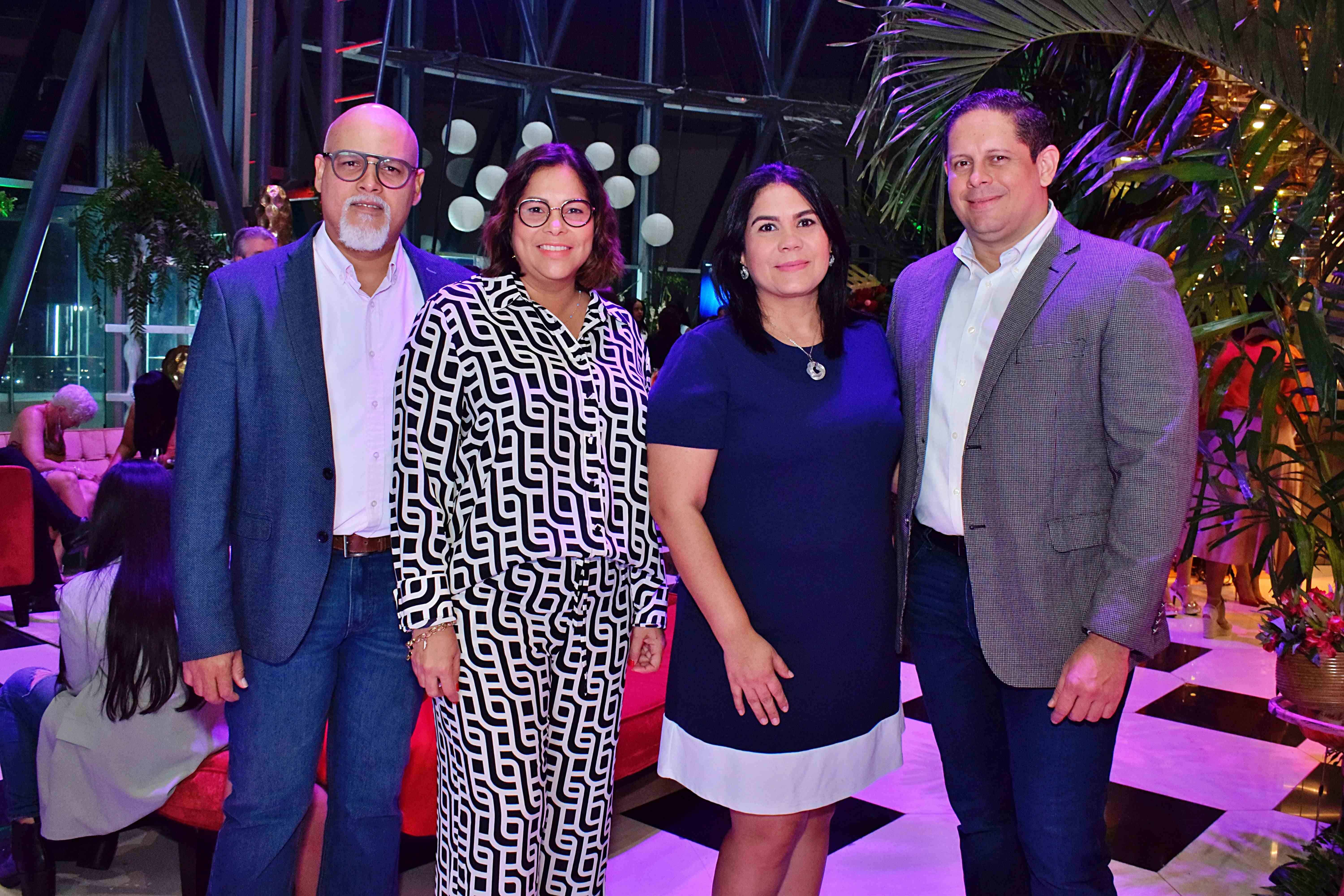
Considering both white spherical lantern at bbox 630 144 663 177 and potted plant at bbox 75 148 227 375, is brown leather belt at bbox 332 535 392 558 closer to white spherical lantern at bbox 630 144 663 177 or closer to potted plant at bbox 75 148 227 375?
potted plant at bbox 75 148 227 375

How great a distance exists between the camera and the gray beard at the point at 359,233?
2.07 metres

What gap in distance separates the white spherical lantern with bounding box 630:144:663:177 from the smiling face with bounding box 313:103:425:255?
10521 millimetres

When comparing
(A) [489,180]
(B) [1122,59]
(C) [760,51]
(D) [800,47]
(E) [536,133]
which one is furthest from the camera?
(D) [800,47]

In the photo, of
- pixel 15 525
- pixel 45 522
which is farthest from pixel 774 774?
pixel 45 522

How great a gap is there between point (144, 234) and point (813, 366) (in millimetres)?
6253

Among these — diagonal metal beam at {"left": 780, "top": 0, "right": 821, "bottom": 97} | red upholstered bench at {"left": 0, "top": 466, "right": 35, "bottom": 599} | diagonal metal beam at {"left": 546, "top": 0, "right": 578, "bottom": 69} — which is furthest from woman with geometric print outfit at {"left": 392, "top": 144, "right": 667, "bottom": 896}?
diagonal metal beam at {"left": 780, "top": 0, "right": 821, "bottom": 97}

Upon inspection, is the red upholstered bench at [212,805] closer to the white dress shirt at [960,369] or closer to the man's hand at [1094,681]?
the white dress shirt at [960,369]

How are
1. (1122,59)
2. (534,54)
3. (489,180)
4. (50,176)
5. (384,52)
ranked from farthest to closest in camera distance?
(534,54) → (489,180) → (384,52) → (50,176) → (1122,59)

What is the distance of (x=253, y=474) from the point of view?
2.01 meters

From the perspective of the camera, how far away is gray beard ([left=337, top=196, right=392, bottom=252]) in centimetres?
207

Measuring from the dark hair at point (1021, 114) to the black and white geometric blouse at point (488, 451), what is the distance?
84cm

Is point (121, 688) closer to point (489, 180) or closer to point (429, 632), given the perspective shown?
point (429, 632)

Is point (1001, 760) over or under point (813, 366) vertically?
under

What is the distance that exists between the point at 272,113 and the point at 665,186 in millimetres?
6522
